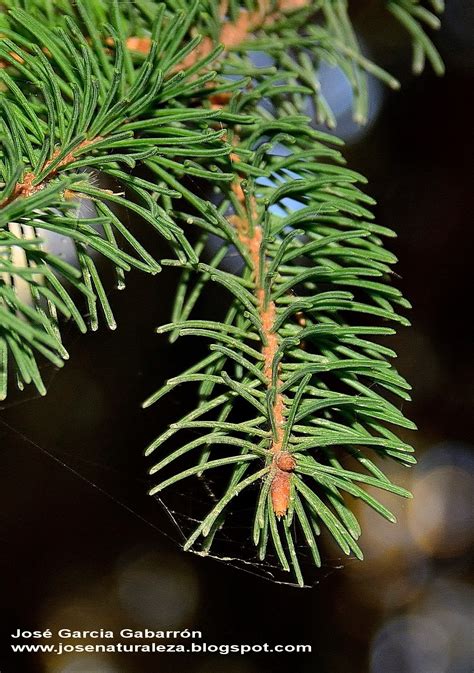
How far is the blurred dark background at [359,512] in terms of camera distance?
818 mm

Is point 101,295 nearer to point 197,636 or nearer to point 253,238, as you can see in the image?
point 253,238

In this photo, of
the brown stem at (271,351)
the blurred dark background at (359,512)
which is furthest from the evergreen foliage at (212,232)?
the blurred dark background at (359,512)

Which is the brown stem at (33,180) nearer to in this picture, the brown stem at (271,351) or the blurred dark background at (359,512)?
the brown stem at (271,351)

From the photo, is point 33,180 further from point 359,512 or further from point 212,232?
point 359,512

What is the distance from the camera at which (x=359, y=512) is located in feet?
3.16

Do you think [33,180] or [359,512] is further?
[359,512]

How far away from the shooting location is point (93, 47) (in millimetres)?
294

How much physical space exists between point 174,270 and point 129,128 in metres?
0.63

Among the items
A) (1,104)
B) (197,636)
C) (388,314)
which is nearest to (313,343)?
(388,314)

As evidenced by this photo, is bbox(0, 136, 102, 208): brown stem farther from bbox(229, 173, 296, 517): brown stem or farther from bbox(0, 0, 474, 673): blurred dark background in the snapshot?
bbox(0, 0, 474, 673): blurred dark background

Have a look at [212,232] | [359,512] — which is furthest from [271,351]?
[359,512]

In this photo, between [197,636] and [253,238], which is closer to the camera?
[253,238]

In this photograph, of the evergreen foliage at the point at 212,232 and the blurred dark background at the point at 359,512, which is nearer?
the evergreen foliage at the point at 212,232

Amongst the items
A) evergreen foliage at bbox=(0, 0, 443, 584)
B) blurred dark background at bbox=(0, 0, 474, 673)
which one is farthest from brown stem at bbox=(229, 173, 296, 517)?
blurred dark background at bbox=(0, 0, 474, 673)
